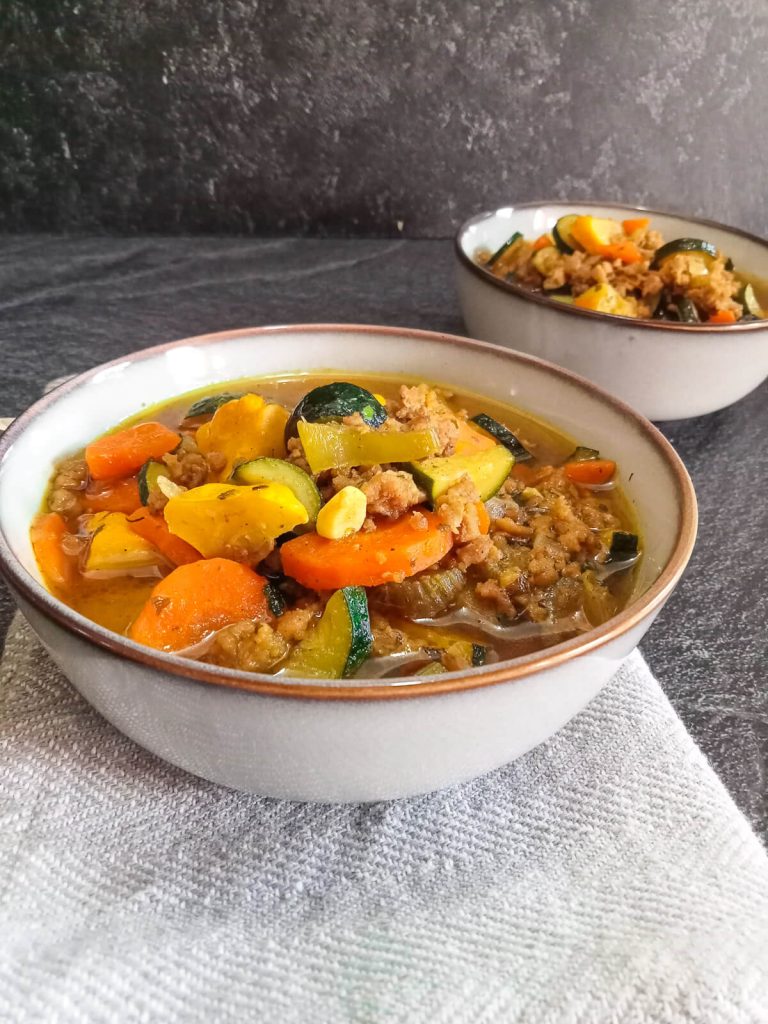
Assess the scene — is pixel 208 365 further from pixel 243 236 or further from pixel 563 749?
pixel 243 236

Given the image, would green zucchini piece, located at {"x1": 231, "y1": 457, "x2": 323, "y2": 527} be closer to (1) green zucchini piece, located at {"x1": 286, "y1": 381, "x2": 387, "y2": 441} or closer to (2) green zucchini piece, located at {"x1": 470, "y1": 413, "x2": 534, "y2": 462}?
(1) green zucchini piece, located at {"x1": 286, "y1": 381, "x2": 387, "y2": 441}

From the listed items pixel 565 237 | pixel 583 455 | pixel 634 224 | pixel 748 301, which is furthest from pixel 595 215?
pixel 583 455

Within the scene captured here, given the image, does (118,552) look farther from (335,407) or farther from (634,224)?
→ (634,224)

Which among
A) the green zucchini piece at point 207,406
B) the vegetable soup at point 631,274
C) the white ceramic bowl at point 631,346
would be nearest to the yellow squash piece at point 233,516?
the green zucchini piece at point 207,406

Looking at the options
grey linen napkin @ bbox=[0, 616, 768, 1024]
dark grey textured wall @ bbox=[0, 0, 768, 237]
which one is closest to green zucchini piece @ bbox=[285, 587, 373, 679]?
grey linen napkin @ bbox=[0, 616, 768, 1024]

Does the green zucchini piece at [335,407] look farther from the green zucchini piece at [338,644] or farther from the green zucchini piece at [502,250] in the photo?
the green zucchini piece at [502,250]

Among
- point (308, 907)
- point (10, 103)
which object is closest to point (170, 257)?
point (10, 103)

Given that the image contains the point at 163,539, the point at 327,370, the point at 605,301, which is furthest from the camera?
the point at 605,301
